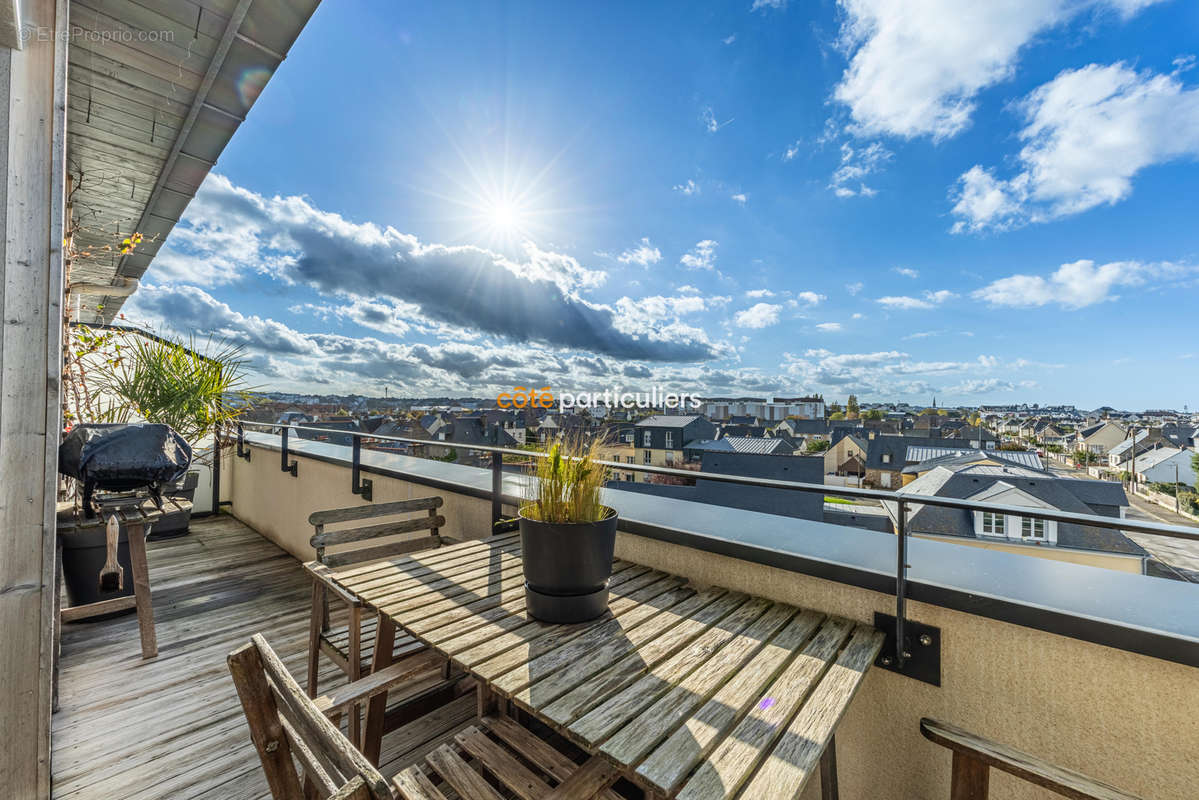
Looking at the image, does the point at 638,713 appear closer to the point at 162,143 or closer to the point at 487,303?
the point at 162,143

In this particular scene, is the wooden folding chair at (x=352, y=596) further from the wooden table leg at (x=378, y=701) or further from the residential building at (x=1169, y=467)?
the residential building at (x=1169, y=467)

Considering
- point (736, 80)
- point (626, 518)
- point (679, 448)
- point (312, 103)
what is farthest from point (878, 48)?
point (626, 518)

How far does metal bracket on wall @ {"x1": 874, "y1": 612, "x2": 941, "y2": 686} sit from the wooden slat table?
3.1 inches

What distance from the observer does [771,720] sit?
3.10 ft

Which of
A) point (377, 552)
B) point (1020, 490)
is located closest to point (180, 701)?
point (377, 552)

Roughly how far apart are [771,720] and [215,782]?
2.26 meters

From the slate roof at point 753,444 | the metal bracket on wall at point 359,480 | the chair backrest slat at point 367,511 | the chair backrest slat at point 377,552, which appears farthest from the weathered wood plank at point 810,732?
the slate roof at point 753,444

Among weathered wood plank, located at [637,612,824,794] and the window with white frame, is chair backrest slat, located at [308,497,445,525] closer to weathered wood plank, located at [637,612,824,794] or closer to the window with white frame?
weathered wood plank, located at [637,612,824,794]

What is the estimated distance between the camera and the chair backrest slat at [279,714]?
70 centimetres

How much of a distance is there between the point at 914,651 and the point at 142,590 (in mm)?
3899

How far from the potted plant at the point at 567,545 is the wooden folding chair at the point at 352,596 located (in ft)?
2.31

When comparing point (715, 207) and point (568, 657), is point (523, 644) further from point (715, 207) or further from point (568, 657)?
point (715, 207)

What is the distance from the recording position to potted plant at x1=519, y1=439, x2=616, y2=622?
4.45 ft

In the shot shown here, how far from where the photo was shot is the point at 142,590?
9.14 ft
